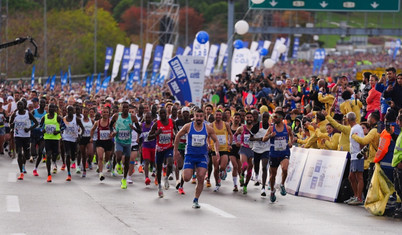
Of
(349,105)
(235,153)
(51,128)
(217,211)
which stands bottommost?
(217,211)

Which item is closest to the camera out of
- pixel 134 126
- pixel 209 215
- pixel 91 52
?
pixel 209 215

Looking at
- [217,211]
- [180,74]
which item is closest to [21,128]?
[217,211]

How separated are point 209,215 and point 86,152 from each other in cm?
901

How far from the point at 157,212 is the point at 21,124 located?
23.6ft

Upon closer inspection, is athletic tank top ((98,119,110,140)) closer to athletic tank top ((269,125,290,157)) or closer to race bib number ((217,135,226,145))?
race bib number ((217,135,226,145))

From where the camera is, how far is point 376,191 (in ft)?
57.2

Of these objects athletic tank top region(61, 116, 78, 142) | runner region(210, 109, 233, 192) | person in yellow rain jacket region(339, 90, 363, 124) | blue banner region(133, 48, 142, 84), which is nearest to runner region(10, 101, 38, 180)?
athletic tank top region(61, 116, 78, 142)

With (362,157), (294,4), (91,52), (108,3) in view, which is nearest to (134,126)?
(362,157)

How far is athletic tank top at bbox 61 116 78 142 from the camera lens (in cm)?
2253

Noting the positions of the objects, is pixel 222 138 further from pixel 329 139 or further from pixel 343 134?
pixel 343 134

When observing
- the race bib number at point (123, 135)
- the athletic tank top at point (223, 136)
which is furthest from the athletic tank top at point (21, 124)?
the athletic tank top at point (223, 136)

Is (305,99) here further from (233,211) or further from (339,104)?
(233,211)

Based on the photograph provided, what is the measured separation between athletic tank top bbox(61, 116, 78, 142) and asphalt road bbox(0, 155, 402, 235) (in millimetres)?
1375

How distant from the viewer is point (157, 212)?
54.0ft
